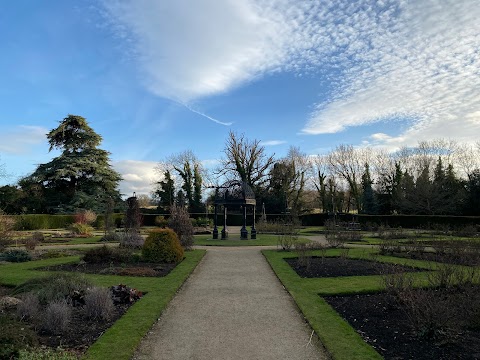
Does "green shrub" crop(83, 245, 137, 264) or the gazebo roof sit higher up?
the gazebo roof

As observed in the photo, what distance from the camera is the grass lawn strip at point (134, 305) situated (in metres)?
5.09

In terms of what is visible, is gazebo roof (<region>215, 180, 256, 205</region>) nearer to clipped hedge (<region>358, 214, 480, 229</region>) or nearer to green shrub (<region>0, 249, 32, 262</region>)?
green shrub (<region>0, 249, 32, 262</region>)

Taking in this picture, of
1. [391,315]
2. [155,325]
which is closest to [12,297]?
[155,325]

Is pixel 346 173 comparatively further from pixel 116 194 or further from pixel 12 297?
pixel 12 297

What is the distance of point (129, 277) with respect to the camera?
1055cm

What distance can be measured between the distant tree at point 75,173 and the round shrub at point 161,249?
29.8 metres

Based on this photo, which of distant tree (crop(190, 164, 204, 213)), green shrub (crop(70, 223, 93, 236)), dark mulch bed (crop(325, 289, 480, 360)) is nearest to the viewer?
dark mulch bed (crop(325, 289, 480, 360))

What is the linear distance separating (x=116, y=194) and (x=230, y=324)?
4072 cm

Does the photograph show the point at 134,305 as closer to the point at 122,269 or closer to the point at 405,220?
the point at 122,269

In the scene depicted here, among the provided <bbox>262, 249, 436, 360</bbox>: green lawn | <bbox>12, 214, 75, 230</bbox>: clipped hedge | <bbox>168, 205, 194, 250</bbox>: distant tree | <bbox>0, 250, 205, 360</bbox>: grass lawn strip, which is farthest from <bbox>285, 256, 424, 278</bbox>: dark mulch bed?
<bbox>12, 214, 75, 230</bbox>: clipped hedge

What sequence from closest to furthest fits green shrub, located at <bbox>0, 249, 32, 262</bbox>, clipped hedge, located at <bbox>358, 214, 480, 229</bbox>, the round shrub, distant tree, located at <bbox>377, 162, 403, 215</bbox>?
1. the round shrub
2. green shrub, located at <bbox>0, 249, 32, 262</bbox>
3. clipped hedge, located at <bbox>358, 214, 480, 229</bbox>
4. distant tree, located at <bbox>377, 162, 403, 215</bbox>

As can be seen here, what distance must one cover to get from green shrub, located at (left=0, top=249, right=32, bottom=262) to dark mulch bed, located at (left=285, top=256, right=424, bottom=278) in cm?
1018

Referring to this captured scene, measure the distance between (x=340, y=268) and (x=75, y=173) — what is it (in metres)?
36.8

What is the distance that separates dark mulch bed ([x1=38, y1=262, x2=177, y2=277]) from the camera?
11.1 metres
